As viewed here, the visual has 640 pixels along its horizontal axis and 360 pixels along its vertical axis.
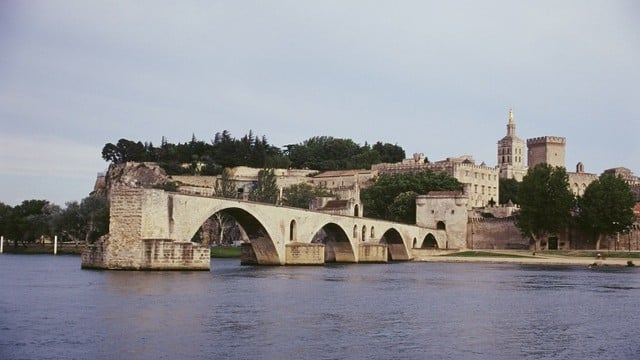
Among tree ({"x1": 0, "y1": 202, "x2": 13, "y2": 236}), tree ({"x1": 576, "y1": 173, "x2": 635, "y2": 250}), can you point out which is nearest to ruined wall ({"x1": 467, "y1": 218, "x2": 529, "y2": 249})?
tree ({"x1": 576, "y1": 173, "x2": 635, "y2": 250})

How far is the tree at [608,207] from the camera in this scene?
3258 inches

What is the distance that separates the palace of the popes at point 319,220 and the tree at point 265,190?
2604mm

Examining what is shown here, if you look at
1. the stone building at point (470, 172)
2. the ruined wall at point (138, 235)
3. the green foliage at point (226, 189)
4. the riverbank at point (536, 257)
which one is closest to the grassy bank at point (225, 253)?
the green foliage at point (226, 189)

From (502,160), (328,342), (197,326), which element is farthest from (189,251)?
(502,160)

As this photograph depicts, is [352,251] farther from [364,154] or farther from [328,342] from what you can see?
[364,154]

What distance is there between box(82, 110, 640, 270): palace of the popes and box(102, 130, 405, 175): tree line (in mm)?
4356

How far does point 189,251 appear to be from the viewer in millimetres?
45062

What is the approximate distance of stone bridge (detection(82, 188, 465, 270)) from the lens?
142 feet

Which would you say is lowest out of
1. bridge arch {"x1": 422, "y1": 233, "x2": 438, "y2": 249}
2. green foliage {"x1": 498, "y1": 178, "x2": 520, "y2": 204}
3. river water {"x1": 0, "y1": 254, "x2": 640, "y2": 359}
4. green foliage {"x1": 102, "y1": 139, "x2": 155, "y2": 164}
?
river water {"x1": 0, "y1": 254, "x2": 640, "y2": 359}

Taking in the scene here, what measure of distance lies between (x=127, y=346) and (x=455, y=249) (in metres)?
74.3

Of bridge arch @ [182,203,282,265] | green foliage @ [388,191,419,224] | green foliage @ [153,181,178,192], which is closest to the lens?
bridge arch @ [182,203,282,265]

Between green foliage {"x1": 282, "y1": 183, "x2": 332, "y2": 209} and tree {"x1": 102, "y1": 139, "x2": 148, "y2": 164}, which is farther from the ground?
tree {"x1": 102, "y1": 139, "x2": 148, "y2": 164}

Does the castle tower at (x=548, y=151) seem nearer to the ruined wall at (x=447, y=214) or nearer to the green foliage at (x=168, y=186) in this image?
the ruined wall at (x=447, y=214)

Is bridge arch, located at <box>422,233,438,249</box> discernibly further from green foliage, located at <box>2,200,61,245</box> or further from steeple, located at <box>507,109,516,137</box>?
steeple, located at <box>507,109,516,137</box>
